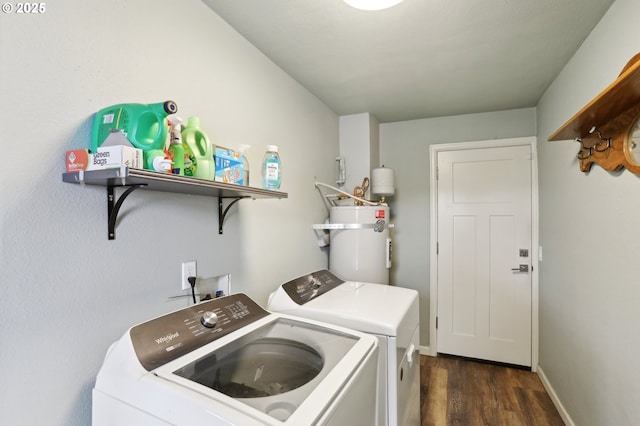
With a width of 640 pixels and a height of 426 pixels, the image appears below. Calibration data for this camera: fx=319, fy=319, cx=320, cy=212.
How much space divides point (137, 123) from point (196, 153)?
23 cm

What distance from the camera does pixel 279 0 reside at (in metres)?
1.42

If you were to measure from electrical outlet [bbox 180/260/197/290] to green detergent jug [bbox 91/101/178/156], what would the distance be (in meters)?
0.55

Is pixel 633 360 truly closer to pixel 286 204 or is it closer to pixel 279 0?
pixel 286 204

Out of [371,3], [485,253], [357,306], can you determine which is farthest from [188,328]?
[485,253]

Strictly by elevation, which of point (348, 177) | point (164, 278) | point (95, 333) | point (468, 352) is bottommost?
point (468, 352)

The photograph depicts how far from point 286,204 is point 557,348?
2171 millimetres

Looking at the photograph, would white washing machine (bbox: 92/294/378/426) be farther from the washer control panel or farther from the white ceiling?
the white ceiling

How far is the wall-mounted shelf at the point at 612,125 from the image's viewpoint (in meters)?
1.14

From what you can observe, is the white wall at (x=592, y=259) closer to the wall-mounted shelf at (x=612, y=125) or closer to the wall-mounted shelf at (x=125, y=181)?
the wall-mounted shelf at (x=612, y=125)

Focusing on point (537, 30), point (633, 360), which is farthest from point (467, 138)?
point (633, 360)

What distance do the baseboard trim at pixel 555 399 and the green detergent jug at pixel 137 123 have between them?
273cm

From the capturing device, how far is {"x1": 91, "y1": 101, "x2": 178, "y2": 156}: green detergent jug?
3.09 feet

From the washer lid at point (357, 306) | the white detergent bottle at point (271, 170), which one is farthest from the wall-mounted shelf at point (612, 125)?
the white detergent bottle at point (271, 170)

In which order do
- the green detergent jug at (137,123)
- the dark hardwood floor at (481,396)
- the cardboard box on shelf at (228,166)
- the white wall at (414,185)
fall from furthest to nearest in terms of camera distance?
the white wall at (414,185)
the dark hardwood floor at (481,396)
the cardboard box on shelf at (228,166)
the green detergent jug at (137,123)
